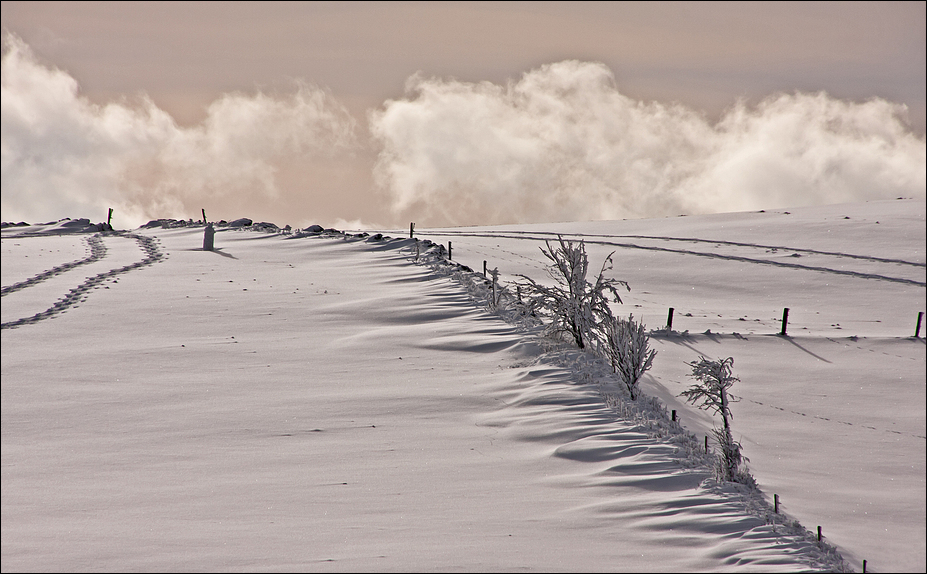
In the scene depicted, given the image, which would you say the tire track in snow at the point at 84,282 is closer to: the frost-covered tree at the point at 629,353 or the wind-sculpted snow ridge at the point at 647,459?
the wind-sculpted snow ridge at the point at 647,459

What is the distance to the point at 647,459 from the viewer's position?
6.92m

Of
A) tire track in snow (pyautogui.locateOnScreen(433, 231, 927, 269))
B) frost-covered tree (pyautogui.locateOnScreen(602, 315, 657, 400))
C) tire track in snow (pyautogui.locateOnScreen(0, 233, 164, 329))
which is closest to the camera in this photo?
frost-covered tree (pyautogui.locateOnScreen(602, 315, 657, 400))

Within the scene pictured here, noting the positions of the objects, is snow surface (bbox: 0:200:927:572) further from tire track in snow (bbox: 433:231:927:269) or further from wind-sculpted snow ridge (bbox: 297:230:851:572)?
tire track in snow (bbox: 433:231:927:269)

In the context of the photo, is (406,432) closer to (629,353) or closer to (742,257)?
(629,353)

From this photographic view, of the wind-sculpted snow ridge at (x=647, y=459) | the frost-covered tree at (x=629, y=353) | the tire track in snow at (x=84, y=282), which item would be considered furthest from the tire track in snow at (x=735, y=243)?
the wind-sculpted snow ridge at (x=647, y=459)

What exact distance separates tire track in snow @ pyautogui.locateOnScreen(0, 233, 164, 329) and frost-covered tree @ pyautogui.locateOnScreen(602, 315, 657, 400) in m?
7.29

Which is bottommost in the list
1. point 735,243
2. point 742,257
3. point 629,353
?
point 629,353

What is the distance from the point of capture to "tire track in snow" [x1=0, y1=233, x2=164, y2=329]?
12.3 metres

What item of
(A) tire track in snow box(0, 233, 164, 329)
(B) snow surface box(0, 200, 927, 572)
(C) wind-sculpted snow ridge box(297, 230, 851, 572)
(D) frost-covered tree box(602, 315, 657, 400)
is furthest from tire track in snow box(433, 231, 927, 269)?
(C) wind-sculpted snow ridge box(297, 230, 851, 572)

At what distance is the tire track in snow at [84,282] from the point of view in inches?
485

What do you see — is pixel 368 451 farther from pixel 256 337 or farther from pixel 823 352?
pixel 823 352

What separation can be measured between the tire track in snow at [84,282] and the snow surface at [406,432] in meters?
0.08

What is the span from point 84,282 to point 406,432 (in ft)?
35.6

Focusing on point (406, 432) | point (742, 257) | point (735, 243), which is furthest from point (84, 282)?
point (735, 243)
